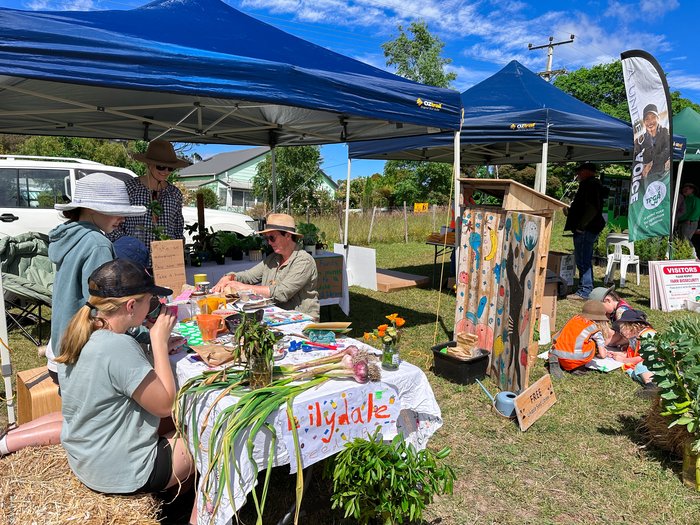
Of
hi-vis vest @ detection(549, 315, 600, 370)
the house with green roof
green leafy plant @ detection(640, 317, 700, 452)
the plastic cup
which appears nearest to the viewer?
the plastic cup

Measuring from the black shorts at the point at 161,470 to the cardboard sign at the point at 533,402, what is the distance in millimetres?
2465

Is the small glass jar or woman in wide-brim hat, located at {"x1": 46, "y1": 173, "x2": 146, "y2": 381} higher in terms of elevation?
woman in wide-brim hat, located at {"x1": 46, "y1": 173, "x2": 146, "y2": 381}

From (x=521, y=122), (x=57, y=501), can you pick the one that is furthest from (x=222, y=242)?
(x=521, y=122)

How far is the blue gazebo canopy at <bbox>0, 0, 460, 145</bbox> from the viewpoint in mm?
2873

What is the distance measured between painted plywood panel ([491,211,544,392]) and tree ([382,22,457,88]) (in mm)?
22818

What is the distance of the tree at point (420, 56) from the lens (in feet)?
82.4

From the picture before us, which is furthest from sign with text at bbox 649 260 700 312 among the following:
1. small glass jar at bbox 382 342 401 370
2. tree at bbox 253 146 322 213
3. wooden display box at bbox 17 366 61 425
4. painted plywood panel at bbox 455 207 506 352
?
tree at bbox 253 146 322 213

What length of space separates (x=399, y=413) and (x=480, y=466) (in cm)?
120

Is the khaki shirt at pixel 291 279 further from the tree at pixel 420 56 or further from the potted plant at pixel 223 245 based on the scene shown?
the tree at pixel 420 56

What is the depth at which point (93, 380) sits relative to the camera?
186 centimetres

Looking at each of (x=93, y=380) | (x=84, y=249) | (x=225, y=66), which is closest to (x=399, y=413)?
(x=93, y=380)

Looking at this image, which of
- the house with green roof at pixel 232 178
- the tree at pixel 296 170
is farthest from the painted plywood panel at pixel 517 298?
the house with green roof at pixel 232 178

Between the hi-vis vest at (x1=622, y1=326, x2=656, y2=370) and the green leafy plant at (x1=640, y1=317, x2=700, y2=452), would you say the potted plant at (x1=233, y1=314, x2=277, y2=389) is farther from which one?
the hi-vis vest at (x1=622, y1=326, x2=656, y2=370)

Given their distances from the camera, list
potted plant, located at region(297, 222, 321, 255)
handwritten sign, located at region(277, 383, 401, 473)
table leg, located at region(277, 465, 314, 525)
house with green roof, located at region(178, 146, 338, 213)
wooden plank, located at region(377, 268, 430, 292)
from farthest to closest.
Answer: house with green roof, located at region(178, 146, 338, 213) < wooden plank, located at region(377, 268, 430, 292) < potted plant, located at region(297, 222, 321, 255) < table leg, located at region(277, 465, 314, 525) < handwritten sign, located at region(277, 383, 401, 473)
